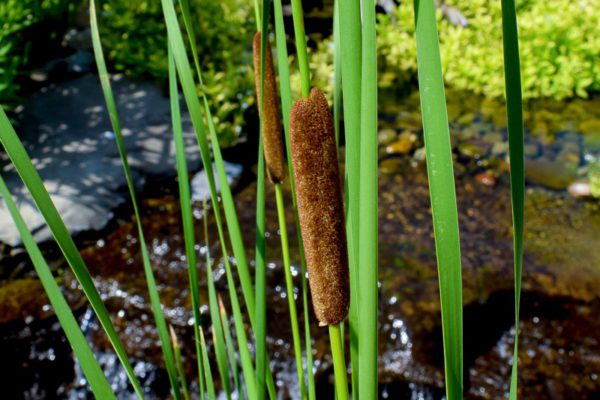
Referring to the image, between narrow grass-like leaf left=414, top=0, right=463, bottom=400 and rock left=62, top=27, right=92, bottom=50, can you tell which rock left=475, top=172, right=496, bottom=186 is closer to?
rock left=62, top=27, right=92, bottom=50

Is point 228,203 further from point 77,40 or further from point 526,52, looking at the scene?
point 77,40

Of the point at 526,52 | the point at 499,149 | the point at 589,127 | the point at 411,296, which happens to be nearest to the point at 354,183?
the point at 411,296

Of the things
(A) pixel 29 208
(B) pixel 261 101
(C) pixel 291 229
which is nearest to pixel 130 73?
(A) pixel 29 208

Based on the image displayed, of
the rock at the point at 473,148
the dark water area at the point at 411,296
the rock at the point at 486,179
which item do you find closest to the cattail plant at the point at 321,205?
the dark water area at the point at 411,296

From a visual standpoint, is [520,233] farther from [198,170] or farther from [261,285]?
→ [198,170]

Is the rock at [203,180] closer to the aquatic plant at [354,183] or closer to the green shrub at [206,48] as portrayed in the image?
the green shrub at [206,48]

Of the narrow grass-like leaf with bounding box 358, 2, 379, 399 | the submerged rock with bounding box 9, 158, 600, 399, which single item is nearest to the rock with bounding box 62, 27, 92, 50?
the submerged rock with bounding box 9, 158, 600, 399

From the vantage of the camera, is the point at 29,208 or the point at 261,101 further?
the point at 29,208
